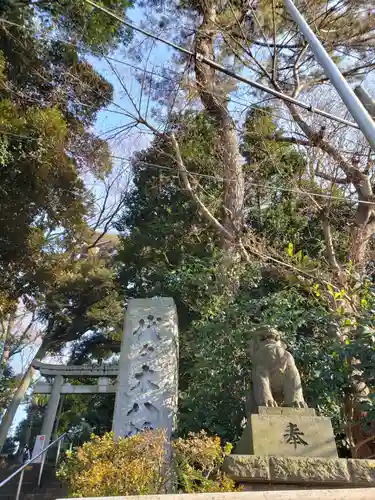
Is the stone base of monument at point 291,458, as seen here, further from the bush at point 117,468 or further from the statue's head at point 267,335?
the statue's head at point 267,335

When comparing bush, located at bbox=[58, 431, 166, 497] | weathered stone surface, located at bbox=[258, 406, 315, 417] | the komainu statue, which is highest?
the komainu statue

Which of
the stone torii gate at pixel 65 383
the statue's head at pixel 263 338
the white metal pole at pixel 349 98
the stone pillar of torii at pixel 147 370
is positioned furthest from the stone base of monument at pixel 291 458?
the stone torii gate at pixel 65 383

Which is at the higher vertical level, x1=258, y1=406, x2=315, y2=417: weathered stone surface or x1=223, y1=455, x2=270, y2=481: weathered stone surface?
x1=258, y1=406, x2=315, y2=417: weathered stone surface

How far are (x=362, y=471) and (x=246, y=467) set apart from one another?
3.14ft

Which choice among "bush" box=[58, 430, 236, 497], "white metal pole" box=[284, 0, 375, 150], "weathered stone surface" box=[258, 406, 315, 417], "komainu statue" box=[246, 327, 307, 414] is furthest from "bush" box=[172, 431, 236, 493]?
"white metal pole" box=[284, 0, 375, 150]

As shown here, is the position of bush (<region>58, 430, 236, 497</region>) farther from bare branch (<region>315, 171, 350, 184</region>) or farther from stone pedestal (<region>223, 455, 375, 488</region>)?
bare branch (<region>315, 171, 350, 184</region>)

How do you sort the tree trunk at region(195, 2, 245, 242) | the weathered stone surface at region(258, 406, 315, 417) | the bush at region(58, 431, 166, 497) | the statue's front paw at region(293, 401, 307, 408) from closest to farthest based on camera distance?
the bush at region(58, 431, 166, 497) < the weathered stone surface at region(258, 406, 315, 417) < the statue's front paw at region(293, 401, 307, 408) < the tree trunk at region(195, 2, 245, 242)

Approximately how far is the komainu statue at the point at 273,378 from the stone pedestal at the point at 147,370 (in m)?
1.19

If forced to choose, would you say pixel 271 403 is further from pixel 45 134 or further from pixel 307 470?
pixel 45 134

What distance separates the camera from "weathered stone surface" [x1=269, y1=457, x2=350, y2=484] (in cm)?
317

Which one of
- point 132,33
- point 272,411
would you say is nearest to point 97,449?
point 272,411

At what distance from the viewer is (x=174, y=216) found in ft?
30.8

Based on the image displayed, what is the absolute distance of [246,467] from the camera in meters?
3.16

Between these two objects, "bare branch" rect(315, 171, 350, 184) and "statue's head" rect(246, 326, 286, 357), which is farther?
"bare branch" rect(315, 171, 350, 184)
